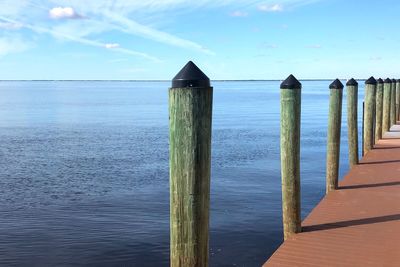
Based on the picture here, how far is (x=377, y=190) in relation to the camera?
840 centimetres

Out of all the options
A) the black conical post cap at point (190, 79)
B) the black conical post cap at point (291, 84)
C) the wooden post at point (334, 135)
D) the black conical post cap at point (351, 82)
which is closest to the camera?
the black conical post cap at point (190, 79)

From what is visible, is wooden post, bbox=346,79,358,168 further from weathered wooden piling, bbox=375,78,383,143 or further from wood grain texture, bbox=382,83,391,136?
wood grain texture, bbox=382,83,391,136

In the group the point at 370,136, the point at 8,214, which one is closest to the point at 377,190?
the point at 370,136

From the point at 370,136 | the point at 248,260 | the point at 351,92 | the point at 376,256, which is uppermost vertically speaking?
the point at 351,92

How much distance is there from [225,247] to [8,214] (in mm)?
5412

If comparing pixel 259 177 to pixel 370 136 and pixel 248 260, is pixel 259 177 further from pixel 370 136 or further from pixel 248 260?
pixel 248 260

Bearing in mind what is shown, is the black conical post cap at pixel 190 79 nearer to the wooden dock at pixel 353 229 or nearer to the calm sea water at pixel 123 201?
the wooden dock at pixel 353 229

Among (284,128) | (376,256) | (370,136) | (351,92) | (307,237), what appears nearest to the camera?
(376,256)

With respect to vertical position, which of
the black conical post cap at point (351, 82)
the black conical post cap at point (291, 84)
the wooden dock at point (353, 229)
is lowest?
the wooden dock at point (353, 229)

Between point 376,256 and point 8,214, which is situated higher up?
point 376,256

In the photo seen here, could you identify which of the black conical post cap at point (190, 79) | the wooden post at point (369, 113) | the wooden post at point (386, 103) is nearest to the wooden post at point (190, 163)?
the black conical post cap at point (190, 79)

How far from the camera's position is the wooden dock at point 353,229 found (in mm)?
5324

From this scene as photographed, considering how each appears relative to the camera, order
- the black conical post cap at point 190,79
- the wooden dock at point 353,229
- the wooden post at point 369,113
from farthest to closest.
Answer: the wooden post at point 369,113 → the wooden dock at point 353,229 → the black conical post cap at point 190,79

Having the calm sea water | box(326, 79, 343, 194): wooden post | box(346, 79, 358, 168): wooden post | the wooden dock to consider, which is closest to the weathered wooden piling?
the calm sea water
